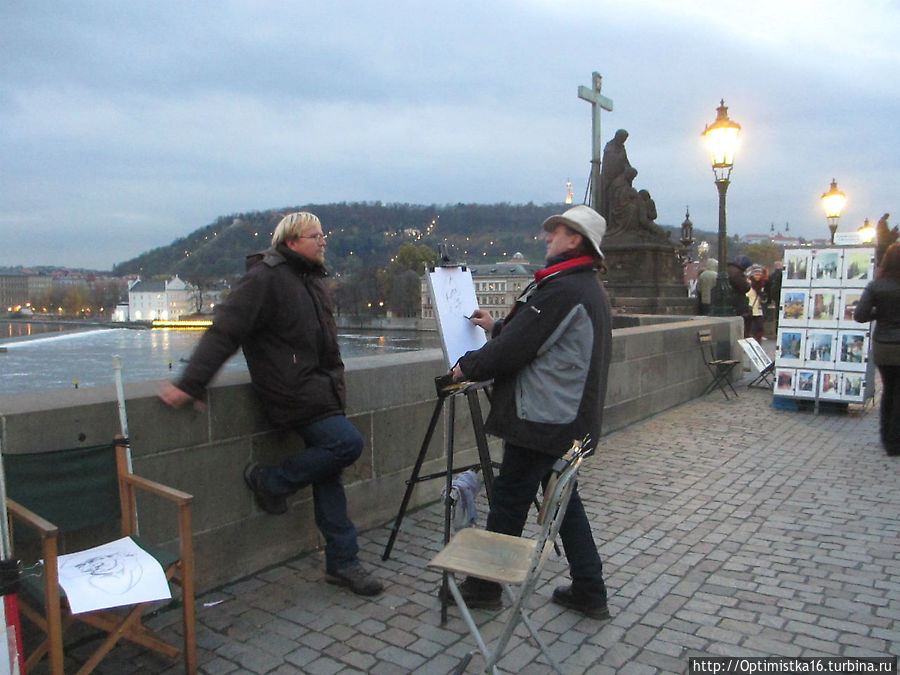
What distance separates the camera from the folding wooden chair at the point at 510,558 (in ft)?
8.78

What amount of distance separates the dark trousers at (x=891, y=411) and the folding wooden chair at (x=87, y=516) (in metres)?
6.71

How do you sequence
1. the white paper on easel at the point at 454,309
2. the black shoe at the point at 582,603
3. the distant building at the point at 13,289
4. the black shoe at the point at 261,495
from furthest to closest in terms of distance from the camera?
the distant building at the point at 13,289
the white paper on easel at the point at 454,309
the black shoe at the point at 261,495
the black shoe at the point at 582,603

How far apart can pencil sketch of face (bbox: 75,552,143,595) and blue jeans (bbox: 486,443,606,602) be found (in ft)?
5.26

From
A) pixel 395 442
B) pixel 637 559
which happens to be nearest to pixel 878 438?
pixel 637 559

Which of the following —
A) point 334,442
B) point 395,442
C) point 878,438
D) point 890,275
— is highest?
point 890,275

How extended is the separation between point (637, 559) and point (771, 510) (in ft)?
5.19

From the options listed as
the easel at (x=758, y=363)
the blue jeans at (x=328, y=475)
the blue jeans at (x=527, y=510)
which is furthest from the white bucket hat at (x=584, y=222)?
the easel at (x=758, y=363)

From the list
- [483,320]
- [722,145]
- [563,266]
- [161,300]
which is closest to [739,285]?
[722,145]

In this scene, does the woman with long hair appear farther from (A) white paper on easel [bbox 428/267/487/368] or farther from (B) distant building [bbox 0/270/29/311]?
(B) distant building [bbox 0/270/29/311]

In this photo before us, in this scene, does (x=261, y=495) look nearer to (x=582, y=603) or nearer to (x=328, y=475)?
(x=328, y=475)

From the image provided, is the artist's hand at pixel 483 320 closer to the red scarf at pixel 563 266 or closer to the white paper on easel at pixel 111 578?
the red scarf at pixel 563 266

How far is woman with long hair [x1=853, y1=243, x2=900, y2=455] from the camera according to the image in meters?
6.98

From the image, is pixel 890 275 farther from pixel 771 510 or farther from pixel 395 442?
pixel 395 442

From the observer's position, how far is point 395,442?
5133mm
